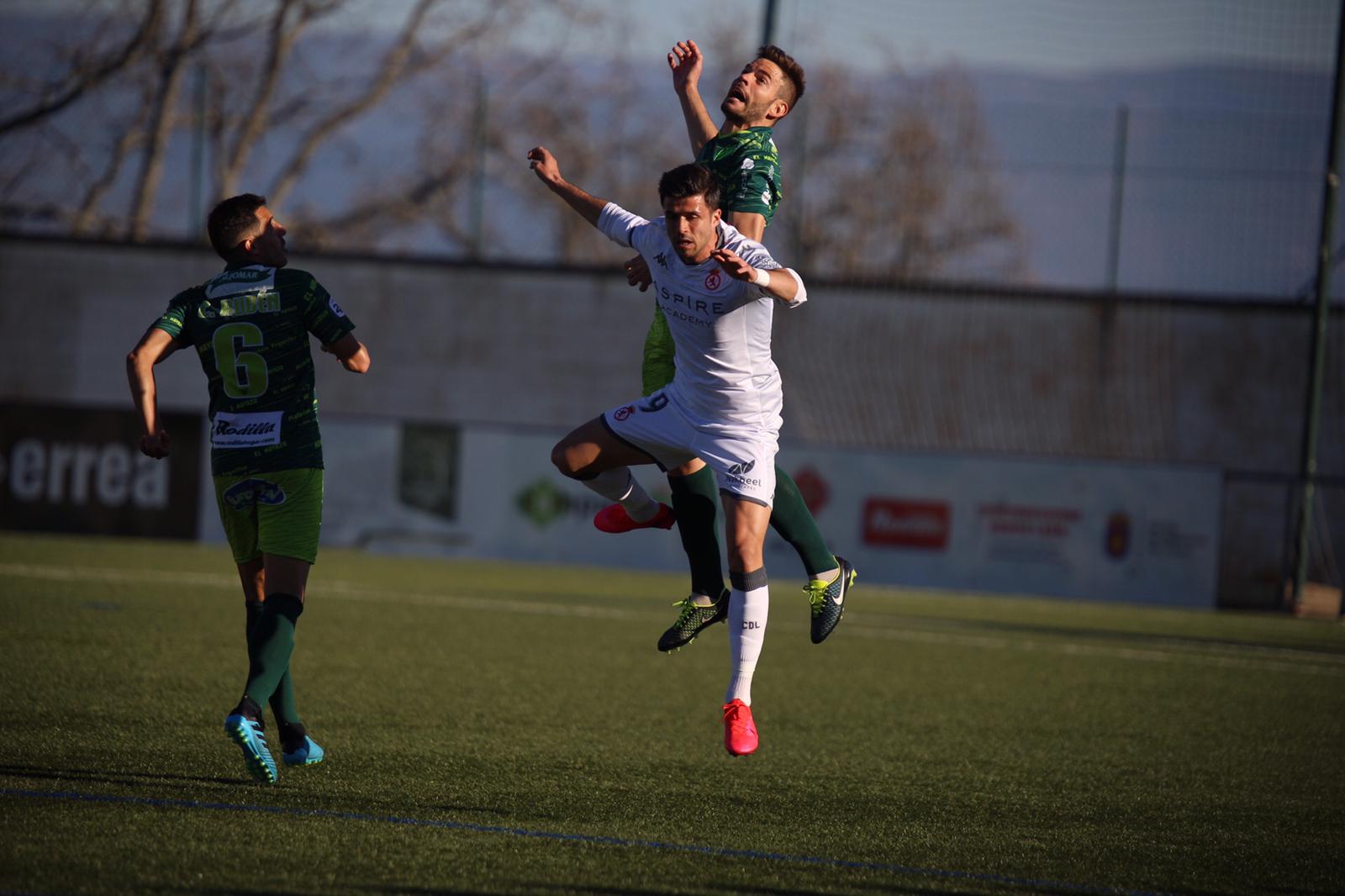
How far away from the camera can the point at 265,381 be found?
5.69 m

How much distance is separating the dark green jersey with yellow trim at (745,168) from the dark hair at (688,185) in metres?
0.59

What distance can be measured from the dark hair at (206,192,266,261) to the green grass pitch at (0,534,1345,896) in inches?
79.0

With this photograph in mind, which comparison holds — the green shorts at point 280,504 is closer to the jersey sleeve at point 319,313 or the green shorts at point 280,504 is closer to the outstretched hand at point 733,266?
the jersey sleeve at point 319,313

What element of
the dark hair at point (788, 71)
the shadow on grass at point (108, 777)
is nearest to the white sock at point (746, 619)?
the shadow on grass at point (108, 777)

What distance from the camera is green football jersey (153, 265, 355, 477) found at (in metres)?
5.65

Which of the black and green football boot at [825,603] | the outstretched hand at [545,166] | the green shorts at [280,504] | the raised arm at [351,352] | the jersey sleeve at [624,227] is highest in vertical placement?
the outstretched hand at [545,166]

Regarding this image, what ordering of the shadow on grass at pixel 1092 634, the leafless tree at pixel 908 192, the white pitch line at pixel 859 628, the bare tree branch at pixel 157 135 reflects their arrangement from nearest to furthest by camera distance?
1. the white pitch line at pixel 859 628
2. the shadow on grass at pixel 1092 634
3. the leafless tree at pixel 908 192
4. the bare tree branch at pixel 157 135

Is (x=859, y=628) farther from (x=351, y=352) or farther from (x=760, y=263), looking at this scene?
(x=351, y=352)

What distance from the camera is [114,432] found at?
65.1 feet

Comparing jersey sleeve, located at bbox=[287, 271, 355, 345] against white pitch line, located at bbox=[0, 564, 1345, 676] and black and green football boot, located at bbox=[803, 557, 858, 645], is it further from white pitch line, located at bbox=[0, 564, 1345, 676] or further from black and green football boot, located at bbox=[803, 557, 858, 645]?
white pitch line, located at bbox=[0, 564, 1345, 676]

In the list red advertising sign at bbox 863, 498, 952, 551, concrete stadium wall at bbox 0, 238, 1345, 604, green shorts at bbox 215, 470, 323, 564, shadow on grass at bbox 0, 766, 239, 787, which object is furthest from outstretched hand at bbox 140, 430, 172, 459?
concrete stadium wall at bbox 0, 238, 1345, 604

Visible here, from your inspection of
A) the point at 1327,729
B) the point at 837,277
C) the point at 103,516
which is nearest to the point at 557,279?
the point at 837,277

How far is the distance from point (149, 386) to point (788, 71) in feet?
9.77

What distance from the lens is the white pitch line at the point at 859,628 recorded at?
12.2 metres
